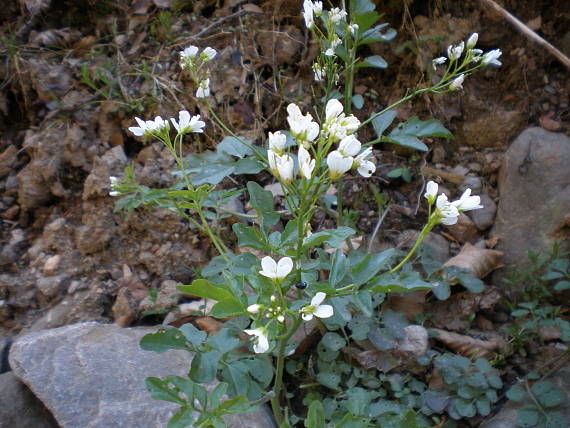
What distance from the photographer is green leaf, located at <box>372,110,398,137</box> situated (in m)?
1.85

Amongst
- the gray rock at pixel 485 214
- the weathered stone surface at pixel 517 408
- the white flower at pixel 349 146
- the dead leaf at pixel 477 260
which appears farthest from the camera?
the gray rock at pixel 485 214

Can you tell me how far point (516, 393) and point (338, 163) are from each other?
4.26 feet

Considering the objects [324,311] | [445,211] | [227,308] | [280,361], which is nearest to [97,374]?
[280,361]

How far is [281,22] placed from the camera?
3.03m

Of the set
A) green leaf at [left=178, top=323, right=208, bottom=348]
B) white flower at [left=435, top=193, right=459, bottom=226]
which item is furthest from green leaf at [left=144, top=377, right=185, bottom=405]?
white flower at [left=435, top=193, right=459, bottom=226]

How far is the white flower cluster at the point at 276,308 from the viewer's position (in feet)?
3.62

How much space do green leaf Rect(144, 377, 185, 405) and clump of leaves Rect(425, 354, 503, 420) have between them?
1043 mm

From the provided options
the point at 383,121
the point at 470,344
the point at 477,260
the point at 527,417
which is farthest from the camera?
the point at 477,260

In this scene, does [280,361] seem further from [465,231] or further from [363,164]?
[465,231]

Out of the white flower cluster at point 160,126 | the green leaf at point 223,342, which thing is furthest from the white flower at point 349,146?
the green leaf at point 223,342

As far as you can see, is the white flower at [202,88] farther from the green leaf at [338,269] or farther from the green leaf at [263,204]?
the green leaf at [338,269]

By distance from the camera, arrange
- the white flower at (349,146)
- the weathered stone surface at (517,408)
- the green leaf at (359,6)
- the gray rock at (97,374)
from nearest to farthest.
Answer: the white flower at (349,146)
the gray rock at (97,374)
the weathered stone surface at (517,408)
the green leaf at (359,6)

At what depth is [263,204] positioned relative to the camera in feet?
4.60

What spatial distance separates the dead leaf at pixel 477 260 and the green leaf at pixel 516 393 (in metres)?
0.58
